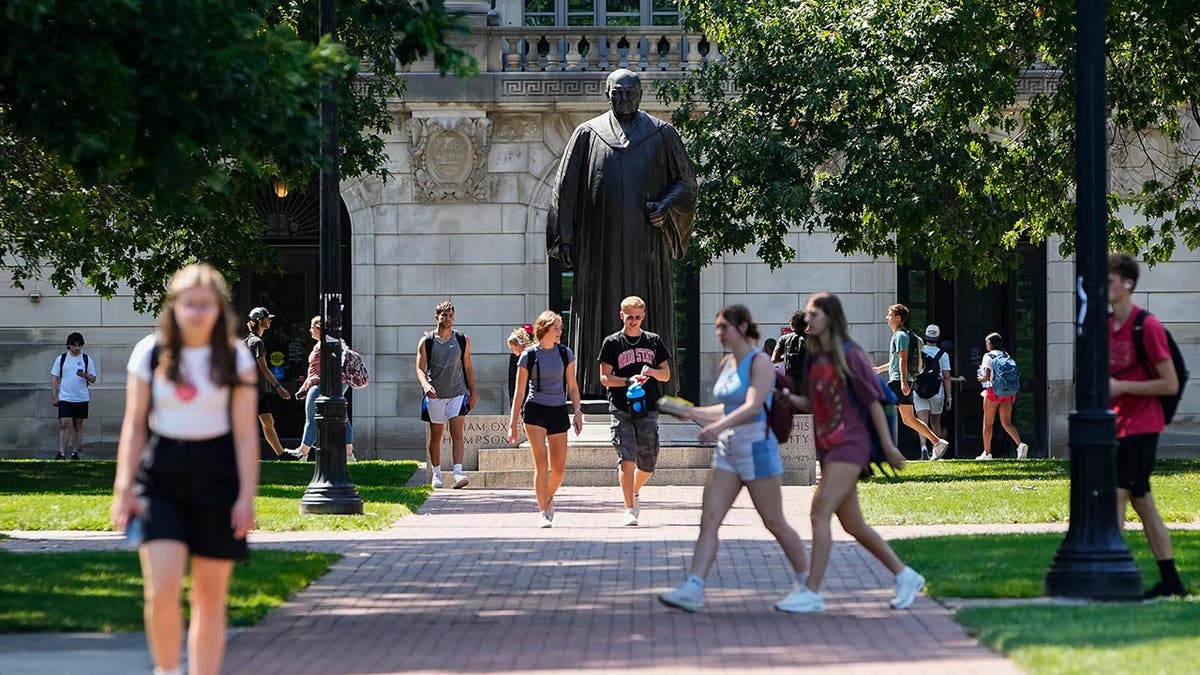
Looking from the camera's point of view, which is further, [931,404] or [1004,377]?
[931,404]

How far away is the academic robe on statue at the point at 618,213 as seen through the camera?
762 inches

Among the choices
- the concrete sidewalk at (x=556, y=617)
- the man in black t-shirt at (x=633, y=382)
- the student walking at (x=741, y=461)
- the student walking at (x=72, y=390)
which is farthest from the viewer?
the student walking at (x=72, y=390)

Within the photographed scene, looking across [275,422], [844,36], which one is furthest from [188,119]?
[275,422]

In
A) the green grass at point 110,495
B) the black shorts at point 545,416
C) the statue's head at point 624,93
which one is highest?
the statue's head at point 624,93

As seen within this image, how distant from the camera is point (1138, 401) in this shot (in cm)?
1112

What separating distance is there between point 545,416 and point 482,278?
559 inches

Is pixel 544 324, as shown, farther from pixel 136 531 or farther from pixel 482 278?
pixel 482 278

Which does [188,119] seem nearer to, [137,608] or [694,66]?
[137,608]

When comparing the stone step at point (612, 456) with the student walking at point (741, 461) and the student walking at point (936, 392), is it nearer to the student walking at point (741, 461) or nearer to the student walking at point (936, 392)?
the student walking at point (936, 392)

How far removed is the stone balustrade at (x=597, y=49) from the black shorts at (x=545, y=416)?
46.4 feet

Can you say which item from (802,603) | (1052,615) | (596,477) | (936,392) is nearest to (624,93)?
(596,477)

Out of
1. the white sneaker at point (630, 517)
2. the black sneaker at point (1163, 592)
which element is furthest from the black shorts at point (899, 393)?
the black sneaker at point (1163, 592)

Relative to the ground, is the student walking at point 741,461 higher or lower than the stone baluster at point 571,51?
lower

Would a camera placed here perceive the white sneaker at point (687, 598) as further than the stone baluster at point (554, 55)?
No
